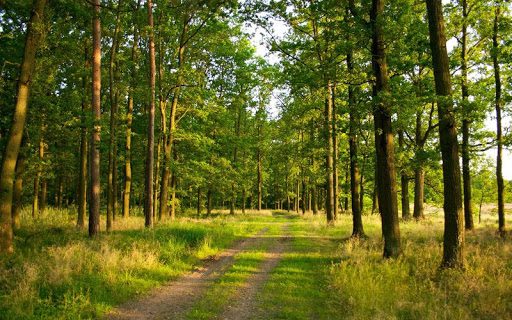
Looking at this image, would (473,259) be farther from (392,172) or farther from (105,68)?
(105,68)

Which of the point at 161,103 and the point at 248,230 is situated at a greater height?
the point at 161,103

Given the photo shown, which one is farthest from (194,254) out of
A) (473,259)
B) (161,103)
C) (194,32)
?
(194,32)

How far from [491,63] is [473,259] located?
12.8 meters

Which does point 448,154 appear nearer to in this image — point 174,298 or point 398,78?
point 398,78

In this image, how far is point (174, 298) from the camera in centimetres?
813

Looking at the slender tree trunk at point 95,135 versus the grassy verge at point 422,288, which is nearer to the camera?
the grassy verge at point 422,288

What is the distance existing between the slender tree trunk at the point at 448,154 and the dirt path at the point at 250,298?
4.75 meters

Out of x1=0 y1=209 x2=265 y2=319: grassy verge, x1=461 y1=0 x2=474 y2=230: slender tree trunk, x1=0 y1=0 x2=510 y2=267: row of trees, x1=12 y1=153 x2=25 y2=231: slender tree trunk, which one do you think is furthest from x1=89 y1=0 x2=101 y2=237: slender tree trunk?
x1=461 y1=0 x2=474 y2=230: slender tree trunk

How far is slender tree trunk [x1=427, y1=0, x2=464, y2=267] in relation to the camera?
30.0ft

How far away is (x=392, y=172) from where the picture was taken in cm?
1153

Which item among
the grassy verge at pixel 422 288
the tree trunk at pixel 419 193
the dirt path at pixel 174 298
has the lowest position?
the dirt path at pixel 174 298

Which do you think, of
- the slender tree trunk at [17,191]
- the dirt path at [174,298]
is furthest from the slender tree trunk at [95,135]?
the dirt path at [174,298]

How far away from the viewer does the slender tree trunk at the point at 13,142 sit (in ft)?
34.8

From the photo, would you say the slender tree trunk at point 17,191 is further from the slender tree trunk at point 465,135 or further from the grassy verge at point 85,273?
the slender tree trunk at point 465,135
